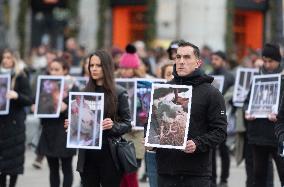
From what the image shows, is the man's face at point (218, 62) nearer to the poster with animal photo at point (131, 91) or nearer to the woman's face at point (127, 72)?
the woman's face at point (127, 72)

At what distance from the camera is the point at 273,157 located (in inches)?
380

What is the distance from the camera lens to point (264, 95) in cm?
945

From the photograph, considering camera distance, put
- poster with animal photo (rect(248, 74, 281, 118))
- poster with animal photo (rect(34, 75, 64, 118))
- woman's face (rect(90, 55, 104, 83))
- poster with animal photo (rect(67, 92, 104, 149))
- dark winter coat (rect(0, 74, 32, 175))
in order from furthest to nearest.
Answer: dark winter coat (rect(0, 74, 32, 175)) → poster with animal photo (rect(34, 75, 64, 118)) → poster with animal photo (rect(248, 74, 281, 118)) → woman's face (rect(90, 55, 104, 83)) → poster with animal photo (rect(67, 92, 104, 149))

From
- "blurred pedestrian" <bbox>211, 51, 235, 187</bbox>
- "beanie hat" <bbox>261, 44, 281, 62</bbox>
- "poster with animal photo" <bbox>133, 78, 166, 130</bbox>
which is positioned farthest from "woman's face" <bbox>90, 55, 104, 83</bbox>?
"blurred pedestrian" <bbox>211, 51, 235, 187</bbox>

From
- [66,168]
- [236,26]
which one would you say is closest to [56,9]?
[236,26]

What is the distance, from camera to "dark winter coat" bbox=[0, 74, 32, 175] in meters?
10.3

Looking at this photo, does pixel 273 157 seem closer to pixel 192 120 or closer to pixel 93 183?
pixel 93 183

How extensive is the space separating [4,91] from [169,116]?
3.97 m

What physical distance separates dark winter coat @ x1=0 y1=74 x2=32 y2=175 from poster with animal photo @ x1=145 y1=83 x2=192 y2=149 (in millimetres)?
3879

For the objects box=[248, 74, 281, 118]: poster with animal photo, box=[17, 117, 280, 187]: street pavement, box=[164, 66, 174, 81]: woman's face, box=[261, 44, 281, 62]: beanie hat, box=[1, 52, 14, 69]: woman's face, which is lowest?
box=[17, 117, 280, 187]: street pavement

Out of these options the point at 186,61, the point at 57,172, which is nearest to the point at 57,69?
the point at 57,172

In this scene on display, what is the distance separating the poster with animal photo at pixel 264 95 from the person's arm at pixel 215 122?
8.17 feet

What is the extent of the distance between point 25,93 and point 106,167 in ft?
9.18

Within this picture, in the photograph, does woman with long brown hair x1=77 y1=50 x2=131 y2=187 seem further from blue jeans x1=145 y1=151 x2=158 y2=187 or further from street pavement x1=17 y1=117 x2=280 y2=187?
street pavement x1=17 y1=117 x2=280 y2=187
